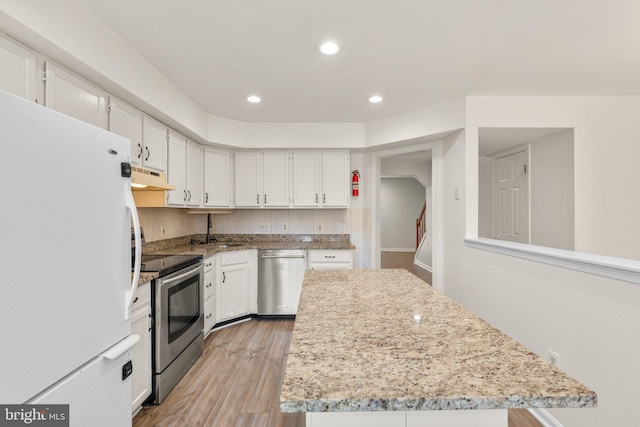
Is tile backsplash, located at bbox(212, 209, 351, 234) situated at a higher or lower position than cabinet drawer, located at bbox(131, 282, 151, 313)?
higher

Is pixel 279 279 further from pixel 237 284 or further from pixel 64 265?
pixel 64 265

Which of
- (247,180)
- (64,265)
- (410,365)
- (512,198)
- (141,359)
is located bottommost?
(141,359)

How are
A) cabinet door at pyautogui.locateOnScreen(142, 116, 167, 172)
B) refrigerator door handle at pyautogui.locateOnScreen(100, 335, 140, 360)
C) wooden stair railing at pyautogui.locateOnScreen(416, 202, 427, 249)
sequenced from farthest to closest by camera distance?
wooden stair railing at pyautogui.locateOnScreen(416, 202, 427, 249) → cabinet door at pyautogui.locateOnScreen(142, 116, 167, 172) → refrigerator door handle at pyautogui.locateOnScreen(100, 335, 140, 360)

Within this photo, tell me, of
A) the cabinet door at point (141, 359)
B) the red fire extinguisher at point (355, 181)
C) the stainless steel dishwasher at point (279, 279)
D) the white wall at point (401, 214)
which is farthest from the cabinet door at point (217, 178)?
the white wall at point (401, 214)

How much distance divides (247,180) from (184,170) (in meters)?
0.88

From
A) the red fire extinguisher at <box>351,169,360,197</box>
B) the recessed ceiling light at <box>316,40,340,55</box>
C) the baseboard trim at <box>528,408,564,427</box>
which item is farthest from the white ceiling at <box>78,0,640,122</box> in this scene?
the baseboard trim at <box>528,408,564,427</box>

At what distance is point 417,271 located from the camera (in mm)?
6410

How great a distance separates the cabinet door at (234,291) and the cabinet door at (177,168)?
0.95 m

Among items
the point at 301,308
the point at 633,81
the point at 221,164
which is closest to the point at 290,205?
the point at 221,164

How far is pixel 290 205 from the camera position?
12.7ft

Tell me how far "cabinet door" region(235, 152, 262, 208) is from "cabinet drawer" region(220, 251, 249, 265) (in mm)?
705

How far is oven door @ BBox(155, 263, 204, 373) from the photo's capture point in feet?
6.58

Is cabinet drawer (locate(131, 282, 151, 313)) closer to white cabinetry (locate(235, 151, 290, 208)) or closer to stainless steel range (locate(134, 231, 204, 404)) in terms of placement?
stainless steel range (locate(134, 231, 204, 404))

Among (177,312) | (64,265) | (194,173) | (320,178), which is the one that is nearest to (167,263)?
(177,312)
